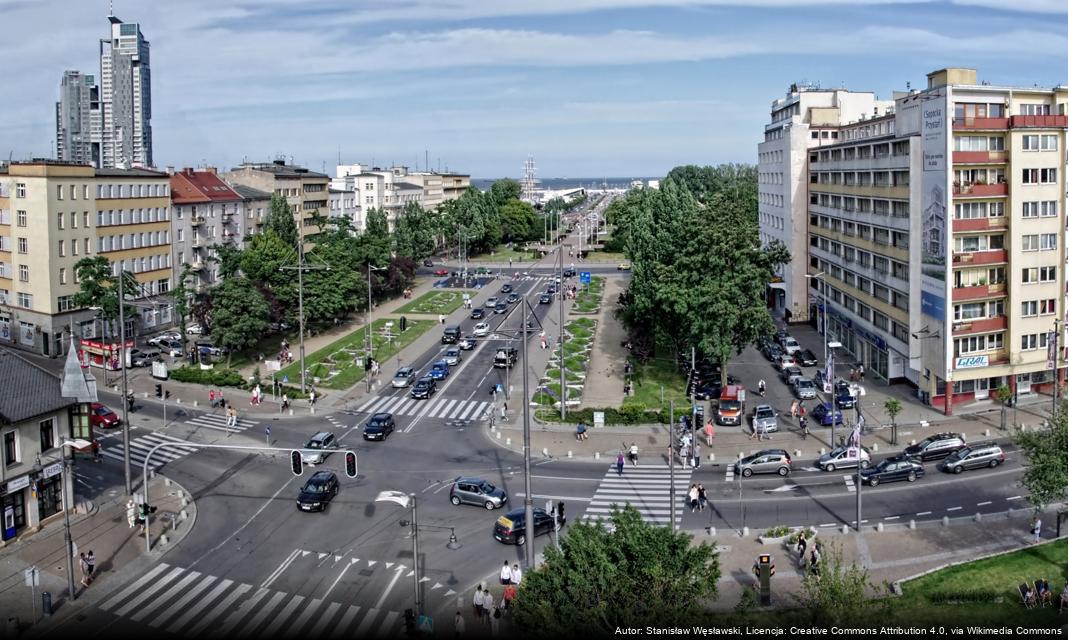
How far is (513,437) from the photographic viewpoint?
5553cm

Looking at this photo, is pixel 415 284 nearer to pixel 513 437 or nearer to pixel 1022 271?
pixel 513 437

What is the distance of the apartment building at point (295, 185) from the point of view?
125062mm

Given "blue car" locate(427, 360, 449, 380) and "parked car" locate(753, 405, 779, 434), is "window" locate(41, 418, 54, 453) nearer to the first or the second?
"blue car" locate(427, 360, 449, 380)

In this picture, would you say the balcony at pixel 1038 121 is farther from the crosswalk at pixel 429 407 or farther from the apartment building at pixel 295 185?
the apartment building at pixel 295 185

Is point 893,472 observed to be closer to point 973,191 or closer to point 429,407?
point 973,191

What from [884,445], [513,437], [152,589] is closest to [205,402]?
[513,437]

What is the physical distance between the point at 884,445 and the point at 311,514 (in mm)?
31417

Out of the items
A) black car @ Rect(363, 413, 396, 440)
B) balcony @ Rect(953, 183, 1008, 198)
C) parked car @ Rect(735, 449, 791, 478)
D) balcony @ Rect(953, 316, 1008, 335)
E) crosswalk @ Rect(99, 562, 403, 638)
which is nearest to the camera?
crosswalk @ Rect(99, 562, 403, 638)

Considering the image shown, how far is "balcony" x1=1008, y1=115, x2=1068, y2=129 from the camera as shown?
5628cm

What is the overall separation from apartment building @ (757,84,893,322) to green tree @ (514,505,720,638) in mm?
69417

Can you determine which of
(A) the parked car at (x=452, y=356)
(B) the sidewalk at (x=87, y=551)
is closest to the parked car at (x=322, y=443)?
(B) the sidewalk at (x=87, y=551)

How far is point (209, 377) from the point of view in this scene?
68.6 m

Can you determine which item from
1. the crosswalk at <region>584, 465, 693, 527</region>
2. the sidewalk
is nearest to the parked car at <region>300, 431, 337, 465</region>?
the sidewalk

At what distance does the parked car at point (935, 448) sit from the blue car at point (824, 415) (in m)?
7.55
